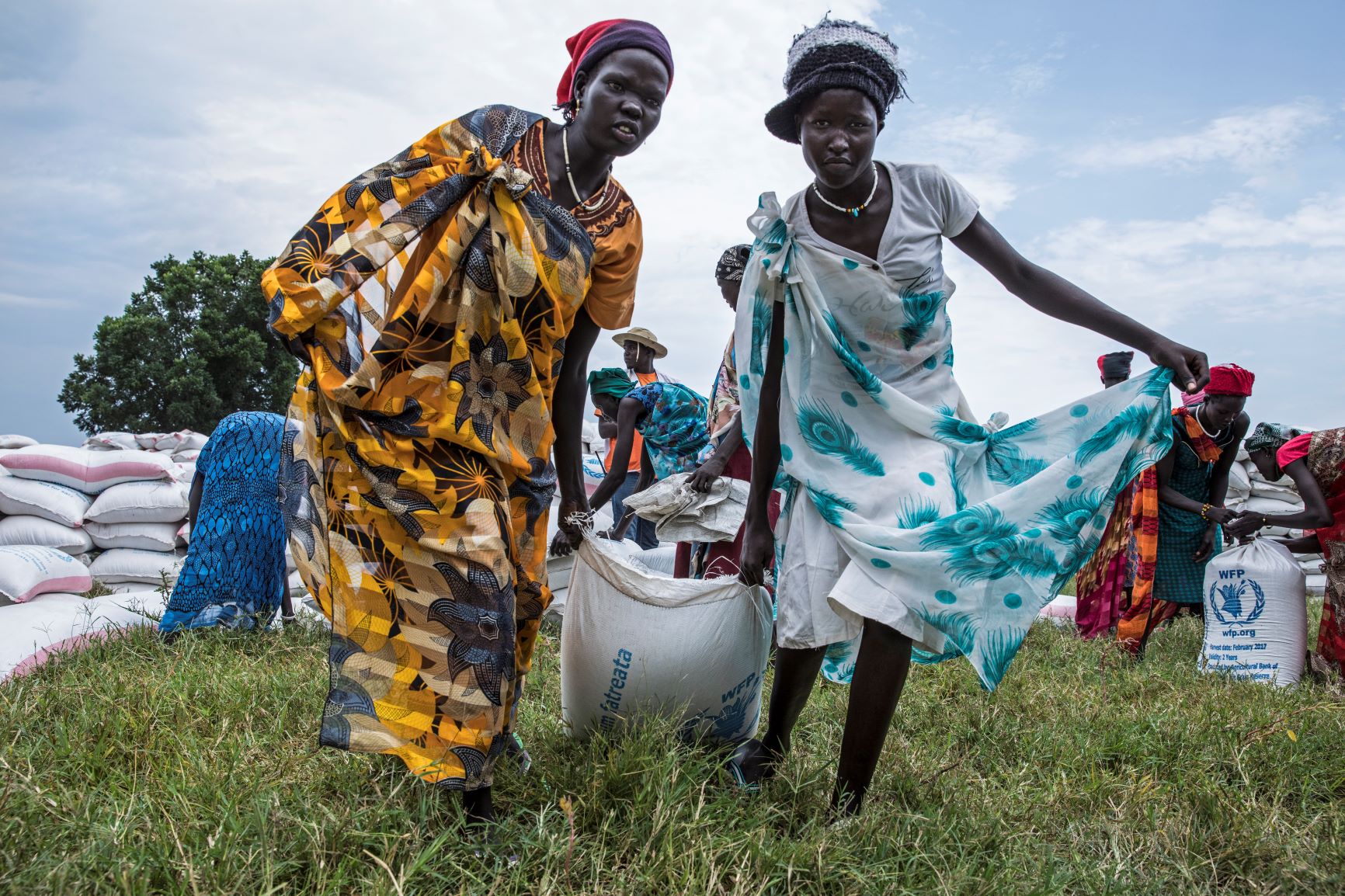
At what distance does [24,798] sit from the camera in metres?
2.03

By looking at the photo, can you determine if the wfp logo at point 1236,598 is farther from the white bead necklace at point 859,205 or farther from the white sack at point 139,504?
the white sack at point 139,504

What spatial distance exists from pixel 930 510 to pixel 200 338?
68.9 feet

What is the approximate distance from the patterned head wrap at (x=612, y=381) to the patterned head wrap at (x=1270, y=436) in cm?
372

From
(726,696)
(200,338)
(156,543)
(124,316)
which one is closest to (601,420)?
(156,543)

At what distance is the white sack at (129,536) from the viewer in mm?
7492

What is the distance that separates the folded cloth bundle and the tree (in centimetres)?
1816

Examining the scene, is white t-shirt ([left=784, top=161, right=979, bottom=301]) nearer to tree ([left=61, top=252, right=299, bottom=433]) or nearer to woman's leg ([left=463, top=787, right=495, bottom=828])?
woman's leg ([left=463, top=787, right=495, bottom=828])

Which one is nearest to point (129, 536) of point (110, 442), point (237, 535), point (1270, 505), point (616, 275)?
point (110, 442)

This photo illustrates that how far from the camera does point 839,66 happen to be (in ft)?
7.99

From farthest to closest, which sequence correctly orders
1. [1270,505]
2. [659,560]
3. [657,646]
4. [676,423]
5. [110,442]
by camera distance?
[1270,505], [110,442], [659,560], [676,423], [657,646]

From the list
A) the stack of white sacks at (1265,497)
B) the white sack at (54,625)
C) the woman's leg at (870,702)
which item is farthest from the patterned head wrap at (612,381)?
the stack of white sacks at (1265,497)

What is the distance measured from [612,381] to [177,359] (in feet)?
55.7

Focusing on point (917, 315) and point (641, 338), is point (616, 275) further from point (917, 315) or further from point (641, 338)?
point (641, 338)

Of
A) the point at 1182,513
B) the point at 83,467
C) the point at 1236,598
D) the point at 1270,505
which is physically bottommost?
the point at 1236,598
